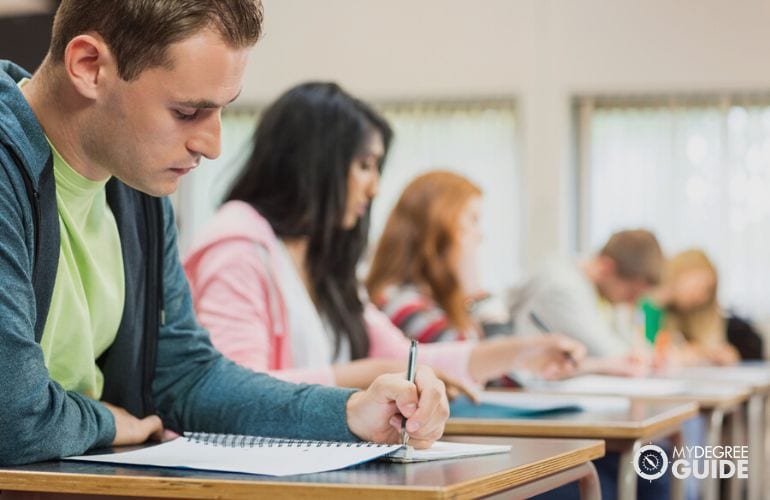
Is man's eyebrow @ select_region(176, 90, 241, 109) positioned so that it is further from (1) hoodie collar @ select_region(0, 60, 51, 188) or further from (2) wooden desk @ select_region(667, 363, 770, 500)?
(2) wooden desk @ select_region(667, 363, 770, 500)

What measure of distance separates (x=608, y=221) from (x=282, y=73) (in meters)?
2.09

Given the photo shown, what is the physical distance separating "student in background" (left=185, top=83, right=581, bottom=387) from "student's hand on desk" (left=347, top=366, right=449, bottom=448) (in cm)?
71

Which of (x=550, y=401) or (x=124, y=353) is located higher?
(x=124, y=353)

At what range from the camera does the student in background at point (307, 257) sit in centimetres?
220

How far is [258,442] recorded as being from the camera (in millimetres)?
1396

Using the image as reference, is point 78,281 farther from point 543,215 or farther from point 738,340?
point 543,215

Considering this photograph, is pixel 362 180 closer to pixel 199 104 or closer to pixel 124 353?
pixel 124 353

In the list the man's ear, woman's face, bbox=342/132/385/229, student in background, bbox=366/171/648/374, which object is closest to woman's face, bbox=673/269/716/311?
student in background, bbox=366/171/648/374

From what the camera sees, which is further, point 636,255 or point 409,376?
point 636,255

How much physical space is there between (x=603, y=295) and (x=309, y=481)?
3.78 meters

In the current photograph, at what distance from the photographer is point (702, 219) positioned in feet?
22.7

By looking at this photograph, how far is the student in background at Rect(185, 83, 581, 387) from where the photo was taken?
7.22 feet

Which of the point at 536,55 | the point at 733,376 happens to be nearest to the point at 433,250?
the point at 733,376

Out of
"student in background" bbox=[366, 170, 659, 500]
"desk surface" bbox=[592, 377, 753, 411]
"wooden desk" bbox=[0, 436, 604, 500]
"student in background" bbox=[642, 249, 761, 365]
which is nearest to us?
"wooden desk" bbox=[0, 436, 604, 500]
